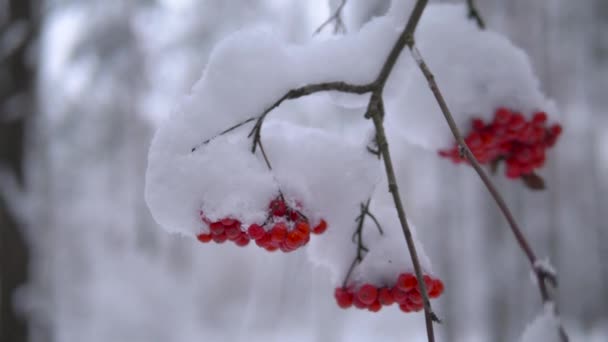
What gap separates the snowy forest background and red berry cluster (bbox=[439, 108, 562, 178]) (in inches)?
130

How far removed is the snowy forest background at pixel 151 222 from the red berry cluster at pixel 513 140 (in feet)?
10.8

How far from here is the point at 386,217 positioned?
129cm

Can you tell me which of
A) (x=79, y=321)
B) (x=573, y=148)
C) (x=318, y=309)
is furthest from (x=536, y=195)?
(x=79, y=321)

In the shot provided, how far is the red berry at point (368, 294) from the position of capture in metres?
1.12

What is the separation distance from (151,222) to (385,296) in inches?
504

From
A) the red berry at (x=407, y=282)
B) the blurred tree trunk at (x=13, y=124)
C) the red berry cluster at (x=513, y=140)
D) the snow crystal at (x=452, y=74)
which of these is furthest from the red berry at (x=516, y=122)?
the blurred tree trunk at (x=13, y=124)

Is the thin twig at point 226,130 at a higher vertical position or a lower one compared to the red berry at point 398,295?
higher

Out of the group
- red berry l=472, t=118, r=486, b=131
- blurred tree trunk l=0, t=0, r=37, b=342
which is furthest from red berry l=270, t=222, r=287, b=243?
blurred tree trunk l=0, t=0, r=37, b=342

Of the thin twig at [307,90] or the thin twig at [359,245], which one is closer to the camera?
the thin twig at [307,90]

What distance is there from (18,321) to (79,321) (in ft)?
20.7

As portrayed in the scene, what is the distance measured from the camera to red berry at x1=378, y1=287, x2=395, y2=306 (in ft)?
3.62

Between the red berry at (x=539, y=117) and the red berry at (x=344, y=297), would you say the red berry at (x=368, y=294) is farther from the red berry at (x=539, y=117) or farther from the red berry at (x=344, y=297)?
the red berry at (x=539, y=117)

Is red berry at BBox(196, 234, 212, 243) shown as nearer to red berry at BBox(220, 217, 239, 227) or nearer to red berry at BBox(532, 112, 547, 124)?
red berry at BBox(220, 217, 239, 227)

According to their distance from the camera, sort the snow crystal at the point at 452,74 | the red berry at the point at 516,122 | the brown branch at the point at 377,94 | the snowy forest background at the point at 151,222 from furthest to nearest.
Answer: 1. the snowy forest background at the point at 151,222
2. the snow crystal at the point at 452,74
3. the red berry at the point at 516,122
4. the brown branch at the point at 377,94
